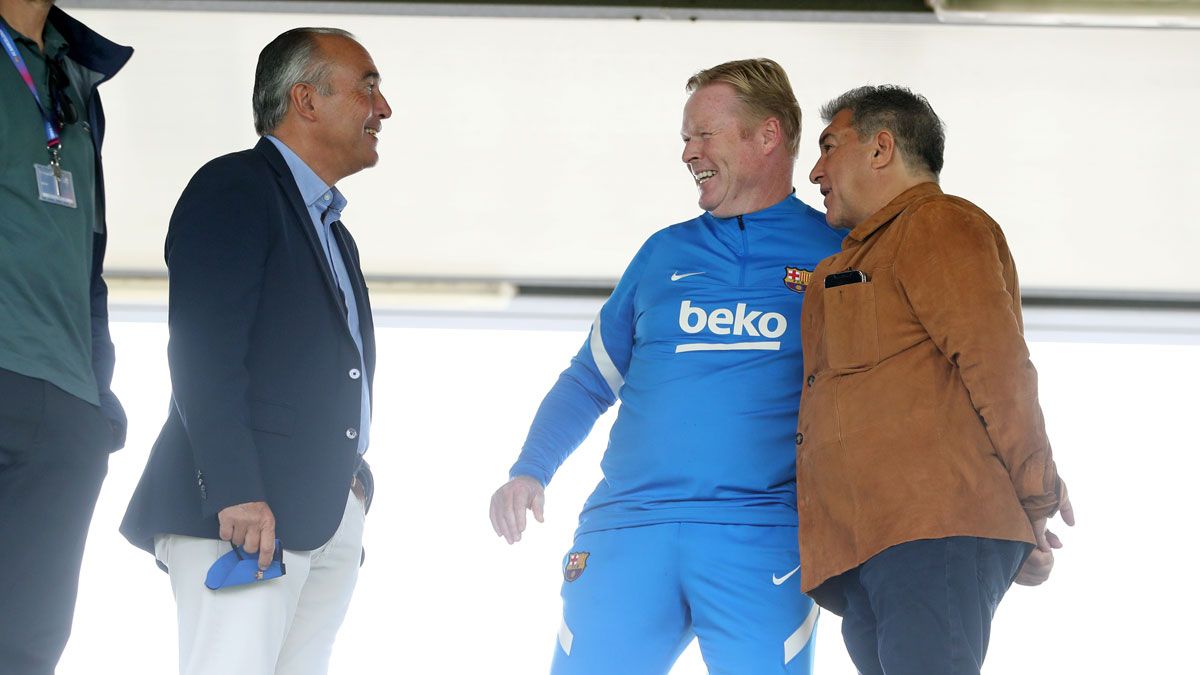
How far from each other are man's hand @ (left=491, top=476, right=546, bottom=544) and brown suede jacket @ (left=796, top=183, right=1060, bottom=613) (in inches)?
20.9

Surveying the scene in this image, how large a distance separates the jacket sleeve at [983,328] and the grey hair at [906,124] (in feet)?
0.71

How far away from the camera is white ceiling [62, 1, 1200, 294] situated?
4215 mm

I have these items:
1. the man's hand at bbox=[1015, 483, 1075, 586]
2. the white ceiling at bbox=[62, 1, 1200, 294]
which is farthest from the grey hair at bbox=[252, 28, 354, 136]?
the white ceiling at bbox=[62, 1, 1200, 294]

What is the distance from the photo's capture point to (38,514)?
1.82m

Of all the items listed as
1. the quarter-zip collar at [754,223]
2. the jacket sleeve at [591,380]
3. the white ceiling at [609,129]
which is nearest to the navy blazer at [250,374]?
the jacket sleeve at [591,380]

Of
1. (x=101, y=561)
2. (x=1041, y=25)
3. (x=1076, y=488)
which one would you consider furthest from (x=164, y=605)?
(x=1041, y=25)

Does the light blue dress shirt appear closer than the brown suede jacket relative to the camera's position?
No

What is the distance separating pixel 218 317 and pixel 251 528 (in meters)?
0.32

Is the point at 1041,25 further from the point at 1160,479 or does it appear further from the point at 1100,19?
the point at 1160,479

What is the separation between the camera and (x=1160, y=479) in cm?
927

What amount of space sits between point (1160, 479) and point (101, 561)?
7.16m

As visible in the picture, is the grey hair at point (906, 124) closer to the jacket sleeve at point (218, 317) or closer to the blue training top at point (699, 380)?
the blue training top at point (699, 380)

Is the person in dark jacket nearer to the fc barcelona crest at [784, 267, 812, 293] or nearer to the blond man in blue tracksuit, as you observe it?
the blond man in blue tracksuit

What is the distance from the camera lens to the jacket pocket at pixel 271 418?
2.03 meters
